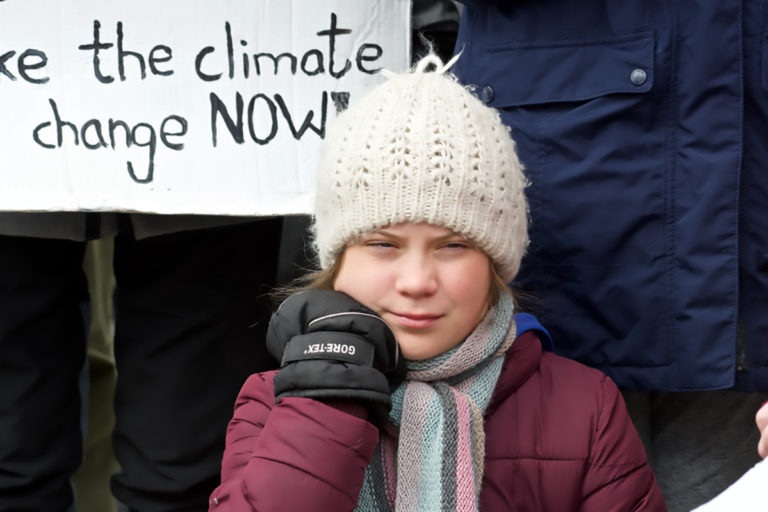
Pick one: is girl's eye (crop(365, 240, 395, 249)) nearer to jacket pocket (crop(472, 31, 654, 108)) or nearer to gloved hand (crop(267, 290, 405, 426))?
gloved hand (crop(267, 290, 405, 426))

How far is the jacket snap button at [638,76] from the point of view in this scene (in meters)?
1.46

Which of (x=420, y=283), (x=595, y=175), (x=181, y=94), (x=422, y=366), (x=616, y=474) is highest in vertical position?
(x=181, y=94)

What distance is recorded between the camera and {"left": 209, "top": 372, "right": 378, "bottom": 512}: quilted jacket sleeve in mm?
1261

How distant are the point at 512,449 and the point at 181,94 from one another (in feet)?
2.83

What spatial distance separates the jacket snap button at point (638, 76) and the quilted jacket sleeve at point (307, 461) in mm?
654

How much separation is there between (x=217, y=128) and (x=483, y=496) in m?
0.81

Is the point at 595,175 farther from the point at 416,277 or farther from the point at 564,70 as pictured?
the point at 416,277

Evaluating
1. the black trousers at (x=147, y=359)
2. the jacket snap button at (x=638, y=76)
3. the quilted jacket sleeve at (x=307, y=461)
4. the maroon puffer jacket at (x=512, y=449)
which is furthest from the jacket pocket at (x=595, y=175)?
the black trousers at (x=147, y=359)

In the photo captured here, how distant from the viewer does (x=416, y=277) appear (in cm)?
136

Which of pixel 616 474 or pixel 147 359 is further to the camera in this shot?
pixel 147 359

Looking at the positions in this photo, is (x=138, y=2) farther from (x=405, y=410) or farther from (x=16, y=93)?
(x=405, y=410)

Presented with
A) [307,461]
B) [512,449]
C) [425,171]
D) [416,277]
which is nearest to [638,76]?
[425,171]

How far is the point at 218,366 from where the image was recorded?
1.83 metres

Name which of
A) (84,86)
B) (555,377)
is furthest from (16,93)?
(555,377)
